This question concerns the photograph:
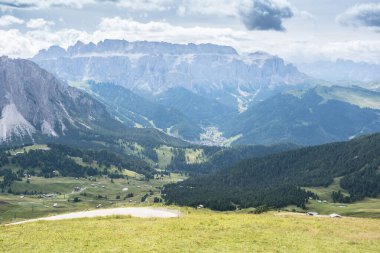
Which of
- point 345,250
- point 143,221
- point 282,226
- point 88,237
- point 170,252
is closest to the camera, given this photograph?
point 170,252

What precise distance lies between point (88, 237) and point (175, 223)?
14944mm

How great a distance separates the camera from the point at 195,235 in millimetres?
63031

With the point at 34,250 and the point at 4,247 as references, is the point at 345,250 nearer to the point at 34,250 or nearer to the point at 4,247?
the point at 34,250

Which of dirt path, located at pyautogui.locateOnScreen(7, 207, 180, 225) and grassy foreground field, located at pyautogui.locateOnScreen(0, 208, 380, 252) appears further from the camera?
dirt path, located at pyautogui.locateOnScreen(7, 207, 180, 225)

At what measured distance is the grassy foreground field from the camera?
5706 cm

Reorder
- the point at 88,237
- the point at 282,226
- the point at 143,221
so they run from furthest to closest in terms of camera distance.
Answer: the point at 143,221
the point at 282,226
the point at 88,237

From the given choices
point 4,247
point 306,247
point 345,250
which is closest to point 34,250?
point 4,247

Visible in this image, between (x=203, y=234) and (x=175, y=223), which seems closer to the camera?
(x=203, y=234)

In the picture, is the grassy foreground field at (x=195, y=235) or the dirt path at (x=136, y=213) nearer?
the grassy foreground field at (x=195, y=235)

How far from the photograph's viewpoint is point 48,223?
74938 millimetres

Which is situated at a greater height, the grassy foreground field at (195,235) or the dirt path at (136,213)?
the grassy foreground field at (195,235)

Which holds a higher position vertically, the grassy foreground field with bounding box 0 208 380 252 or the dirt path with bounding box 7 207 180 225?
the grassy foreground field with bounding box 0 208 380 252

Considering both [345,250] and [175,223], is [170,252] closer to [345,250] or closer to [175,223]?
[175,223]

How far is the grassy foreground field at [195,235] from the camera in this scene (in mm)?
57062
